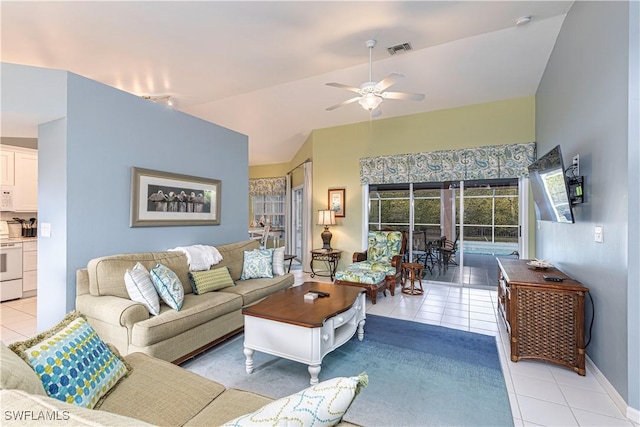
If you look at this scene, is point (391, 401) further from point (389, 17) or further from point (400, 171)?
point (400, 171)

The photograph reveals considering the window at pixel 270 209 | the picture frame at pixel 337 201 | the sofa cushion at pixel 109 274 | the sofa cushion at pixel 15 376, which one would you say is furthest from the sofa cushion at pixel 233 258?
the window at pixel 270 209

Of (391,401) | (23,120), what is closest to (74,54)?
(23,120)

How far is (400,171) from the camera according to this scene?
5.66 metres

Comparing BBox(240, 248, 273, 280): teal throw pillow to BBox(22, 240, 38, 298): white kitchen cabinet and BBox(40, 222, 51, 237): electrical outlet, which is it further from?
BBox(22, 240, 38, 298): white kitchen cabinet

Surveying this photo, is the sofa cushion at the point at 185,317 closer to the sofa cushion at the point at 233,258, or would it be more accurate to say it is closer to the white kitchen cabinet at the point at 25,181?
the sofa cushion at the point at 233,258

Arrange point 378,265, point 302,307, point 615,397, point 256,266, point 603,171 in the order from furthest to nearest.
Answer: point 378,265
point 256,266
point 302,307
point 603,171
point 615,397

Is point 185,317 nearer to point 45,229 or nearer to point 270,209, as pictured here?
point 45,229

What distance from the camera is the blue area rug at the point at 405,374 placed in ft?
6.37

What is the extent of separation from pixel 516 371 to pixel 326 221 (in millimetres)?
4049

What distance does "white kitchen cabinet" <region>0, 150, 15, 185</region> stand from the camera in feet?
14.4

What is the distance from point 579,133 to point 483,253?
136 inches

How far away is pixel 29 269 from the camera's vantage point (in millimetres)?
4492

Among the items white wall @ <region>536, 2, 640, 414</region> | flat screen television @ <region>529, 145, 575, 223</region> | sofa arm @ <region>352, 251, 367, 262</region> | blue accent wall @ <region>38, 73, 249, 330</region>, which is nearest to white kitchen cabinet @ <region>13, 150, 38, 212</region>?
blue accent wall @ <region>38, 73, 249, 330</region>

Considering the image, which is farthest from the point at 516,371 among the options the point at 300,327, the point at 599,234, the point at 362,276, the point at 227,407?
the point at 227,407
